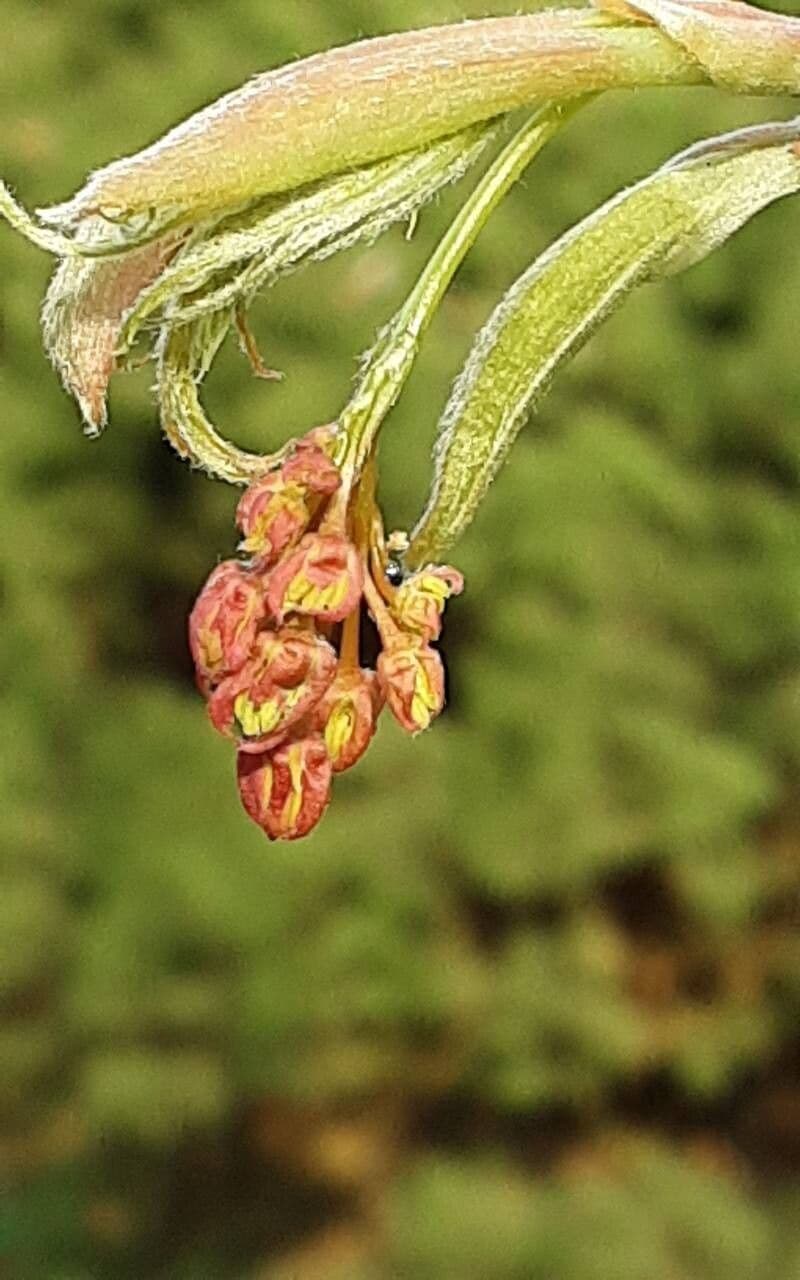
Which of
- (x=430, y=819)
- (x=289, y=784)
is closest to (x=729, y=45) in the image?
(x=289, y=784)

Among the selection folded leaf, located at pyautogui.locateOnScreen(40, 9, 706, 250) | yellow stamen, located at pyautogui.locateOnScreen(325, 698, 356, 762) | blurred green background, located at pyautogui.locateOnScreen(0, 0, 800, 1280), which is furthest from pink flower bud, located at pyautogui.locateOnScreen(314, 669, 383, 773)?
blurred green background, located at pyautogui.locateOnScreen(0, 0, 800, 1280)

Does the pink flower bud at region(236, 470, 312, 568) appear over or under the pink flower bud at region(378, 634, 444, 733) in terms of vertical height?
over

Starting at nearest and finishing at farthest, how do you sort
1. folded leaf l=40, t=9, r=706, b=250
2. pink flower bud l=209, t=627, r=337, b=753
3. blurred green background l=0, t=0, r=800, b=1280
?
1. folded leaf l=40, t=9, r=706, b=250
2. pink flower bud l=209, t=627, r=337, b=753
3. blurred green background l=0, t=0, r=800, b=1280

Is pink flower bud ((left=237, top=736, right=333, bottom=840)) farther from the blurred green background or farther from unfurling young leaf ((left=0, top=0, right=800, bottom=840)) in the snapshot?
the blurred green background

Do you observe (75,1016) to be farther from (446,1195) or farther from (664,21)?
(664,21)

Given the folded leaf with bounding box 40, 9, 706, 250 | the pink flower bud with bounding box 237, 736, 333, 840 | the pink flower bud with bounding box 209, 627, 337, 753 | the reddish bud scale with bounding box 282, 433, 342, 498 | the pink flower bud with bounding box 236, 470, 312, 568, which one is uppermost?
the folded leaf with bounding box 40, 9, 706, 250

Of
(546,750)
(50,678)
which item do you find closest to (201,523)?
(50,678)

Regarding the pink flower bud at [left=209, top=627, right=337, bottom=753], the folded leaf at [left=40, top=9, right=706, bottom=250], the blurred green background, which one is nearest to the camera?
the folded leaf at [left=40, top=9, right=706, bottom=250]

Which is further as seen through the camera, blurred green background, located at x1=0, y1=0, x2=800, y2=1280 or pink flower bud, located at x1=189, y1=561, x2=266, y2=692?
blurred green background, located at x1=0, y1=0, x2=800, y2=1280
